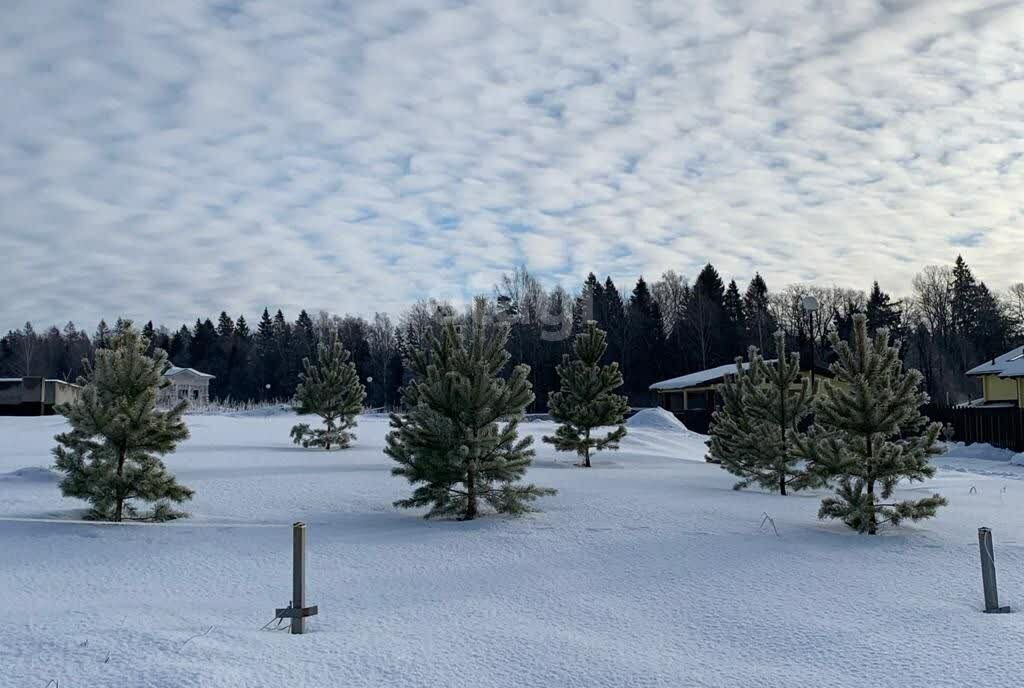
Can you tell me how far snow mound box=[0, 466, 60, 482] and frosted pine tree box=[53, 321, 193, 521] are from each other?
419 centimetres

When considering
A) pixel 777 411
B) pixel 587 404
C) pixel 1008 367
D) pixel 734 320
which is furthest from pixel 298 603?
pixel 734 320

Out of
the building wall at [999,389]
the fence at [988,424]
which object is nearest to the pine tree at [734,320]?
the building wall at [999,389]

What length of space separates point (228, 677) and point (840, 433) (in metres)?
8.30

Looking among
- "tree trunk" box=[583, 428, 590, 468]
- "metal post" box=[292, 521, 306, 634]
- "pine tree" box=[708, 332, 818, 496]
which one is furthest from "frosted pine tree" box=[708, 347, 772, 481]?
"metal post" box=[292, 521, 306, 634]

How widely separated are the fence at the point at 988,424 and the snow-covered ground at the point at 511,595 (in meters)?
16.8

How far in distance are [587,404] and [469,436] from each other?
30.2ft

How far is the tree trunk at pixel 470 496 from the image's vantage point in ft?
34.0

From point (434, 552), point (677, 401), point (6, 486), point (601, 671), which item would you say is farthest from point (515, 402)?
point (677, 401)

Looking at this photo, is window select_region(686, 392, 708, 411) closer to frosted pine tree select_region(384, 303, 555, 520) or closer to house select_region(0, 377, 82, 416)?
house select_region(0, 377, 82, 416)

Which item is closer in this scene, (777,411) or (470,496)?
(470,496)

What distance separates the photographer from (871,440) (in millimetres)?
9766

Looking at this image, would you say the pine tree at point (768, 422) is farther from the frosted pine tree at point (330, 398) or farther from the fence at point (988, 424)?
the fence at point (988, 424)

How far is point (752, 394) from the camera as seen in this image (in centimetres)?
1409

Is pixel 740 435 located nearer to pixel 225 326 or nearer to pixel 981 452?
pixel 981 452
